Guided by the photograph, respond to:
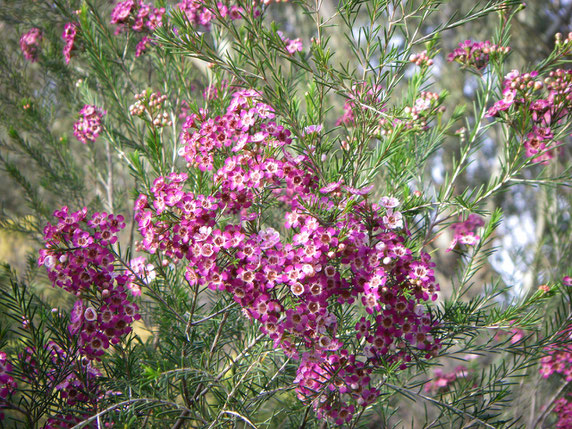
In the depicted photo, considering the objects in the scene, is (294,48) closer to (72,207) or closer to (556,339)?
(556,339)

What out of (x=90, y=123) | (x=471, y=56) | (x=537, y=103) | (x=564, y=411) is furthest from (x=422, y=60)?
(x=564, y=411)

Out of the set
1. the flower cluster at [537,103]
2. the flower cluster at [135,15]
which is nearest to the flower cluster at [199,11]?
the flower cluster at [135,15]

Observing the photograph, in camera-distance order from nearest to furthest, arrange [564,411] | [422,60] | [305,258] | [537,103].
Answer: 1. [305,258]
2. [537,103]
3. [422,60]
4. [564,411]

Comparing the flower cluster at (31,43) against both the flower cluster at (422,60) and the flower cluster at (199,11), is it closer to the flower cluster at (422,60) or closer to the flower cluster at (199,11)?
the flower cluster at (199,11)

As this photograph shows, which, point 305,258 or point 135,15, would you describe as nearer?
point 305,258

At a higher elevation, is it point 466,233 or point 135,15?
point 135,15

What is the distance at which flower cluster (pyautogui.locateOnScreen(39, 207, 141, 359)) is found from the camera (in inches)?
44.0

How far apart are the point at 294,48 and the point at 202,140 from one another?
556mm

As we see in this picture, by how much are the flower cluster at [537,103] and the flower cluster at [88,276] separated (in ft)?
3.72

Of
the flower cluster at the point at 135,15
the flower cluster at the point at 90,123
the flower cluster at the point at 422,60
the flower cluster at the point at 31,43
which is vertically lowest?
the flower cluster at the point at 90,123

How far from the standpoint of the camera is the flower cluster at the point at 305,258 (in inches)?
40.8

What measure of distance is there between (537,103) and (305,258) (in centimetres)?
82

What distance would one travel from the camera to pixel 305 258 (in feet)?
3.30

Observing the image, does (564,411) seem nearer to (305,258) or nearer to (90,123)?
(305,258)
